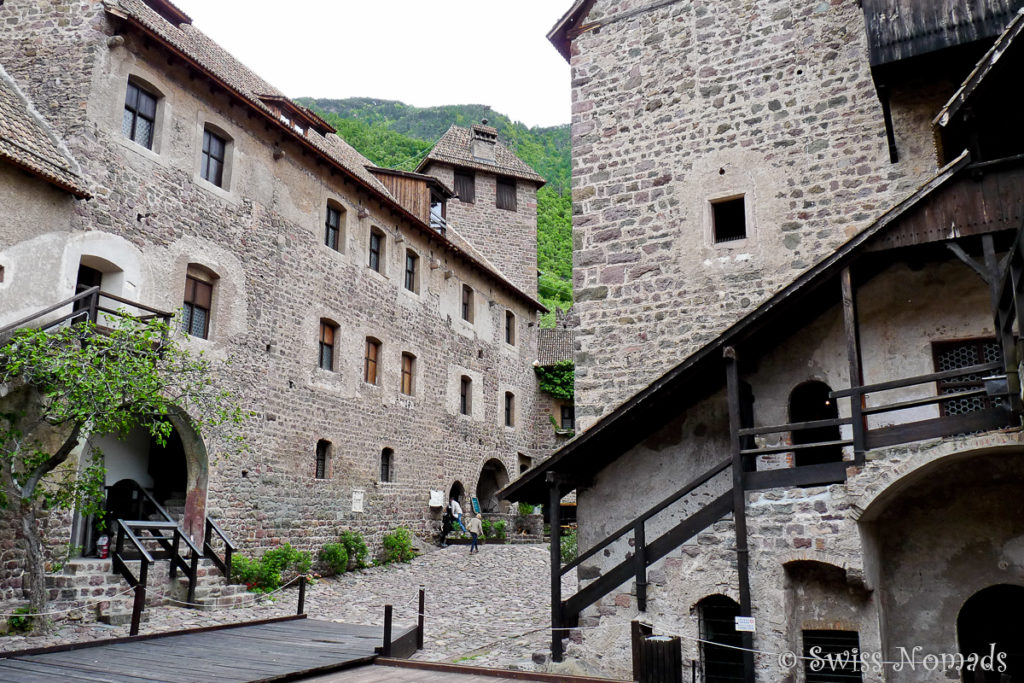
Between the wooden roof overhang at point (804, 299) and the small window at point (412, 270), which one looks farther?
the small window at point (412, 270)

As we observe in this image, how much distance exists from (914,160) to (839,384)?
3.42 m

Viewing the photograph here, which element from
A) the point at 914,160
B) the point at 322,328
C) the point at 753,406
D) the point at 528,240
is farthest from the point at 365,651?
the point at 528,240

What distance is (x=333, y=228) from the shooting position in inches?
770

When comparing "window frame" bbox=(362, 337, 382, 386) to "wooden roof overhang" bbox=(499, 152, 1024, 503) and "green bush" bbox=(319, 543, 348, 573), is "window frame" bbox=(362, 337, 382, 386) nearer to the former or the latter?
"green bush" bbox=(319, 543, 348, 573)

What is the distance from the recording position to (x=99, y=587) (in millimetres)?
11711

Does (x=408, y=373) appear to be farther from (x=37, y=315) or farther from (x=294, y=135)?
(x=37, y=315)

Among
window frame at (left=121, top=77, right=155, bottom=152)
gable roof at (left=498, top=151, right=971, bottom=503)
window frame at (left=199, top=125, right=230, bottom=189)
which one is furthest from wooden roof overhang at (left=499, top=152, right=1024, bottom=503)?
window frame at (left=199, top=125, right=230, bottom=189)

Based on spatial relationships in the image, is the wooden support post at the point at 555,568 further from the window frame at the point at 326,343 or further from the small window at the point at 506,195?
the small window at the point at 506,195

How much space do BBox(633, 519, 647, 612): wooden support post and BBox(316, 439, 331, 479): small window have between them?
11257 millimetres

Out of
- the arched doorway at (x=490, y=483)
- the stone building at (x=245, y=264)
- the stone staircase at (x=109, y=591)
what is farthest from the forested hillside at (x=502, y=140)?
the stone staircase at (x=109, y=591)

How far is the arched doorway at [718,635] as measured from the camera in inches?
336

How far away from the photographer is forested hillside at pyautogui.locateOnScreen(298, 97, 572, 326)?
182 ft

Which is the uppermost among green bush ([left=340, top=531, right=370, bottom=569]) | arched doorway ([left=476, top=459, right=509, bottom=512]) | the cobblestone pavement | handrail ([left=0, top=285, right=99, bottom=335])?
handrail ([left=0, top=285, right=99, bottom=335])

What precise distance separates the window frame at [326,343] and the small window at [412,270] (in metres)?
3.75
